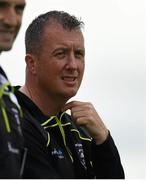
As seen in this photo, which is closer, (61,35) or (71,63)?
(71,63)

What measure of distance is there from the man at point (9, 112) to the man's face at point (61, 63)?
5.75ft

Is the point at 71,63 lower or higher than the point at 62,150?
higher

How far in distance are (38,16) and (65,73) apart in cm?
81

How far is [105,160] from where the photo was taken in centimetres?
716

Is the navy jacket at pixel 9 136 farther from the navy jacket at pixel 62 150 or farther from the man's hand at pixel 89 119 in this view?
the man's hand at pixel 89 119

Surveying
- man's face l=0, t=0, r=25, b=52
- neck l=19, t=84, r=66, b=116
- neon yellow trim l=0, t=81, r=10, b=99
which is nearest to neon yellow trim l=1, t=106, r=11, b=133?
neon yellow trim l=0, t=81, r=10, b=99

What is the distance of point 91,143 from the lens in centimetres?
723

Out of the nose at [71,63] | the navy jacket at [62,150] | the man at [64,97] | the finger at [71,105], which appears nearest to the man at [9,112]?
the navy jacket at [62,150]

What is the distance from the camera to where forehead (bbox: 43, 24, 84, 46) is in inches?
279

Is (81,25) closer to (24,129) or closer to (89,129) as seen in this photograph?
(89,129)

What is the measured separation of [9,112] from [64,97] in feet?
6.79

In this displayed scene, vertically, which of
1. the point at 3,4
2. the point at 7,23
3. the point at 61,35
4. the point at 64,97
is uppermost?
the point at 3,4

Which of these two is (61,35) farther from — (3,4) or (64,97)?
(3,4)

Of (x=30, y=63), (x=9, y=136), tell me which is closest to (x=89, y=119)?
(x=30, y=63)
